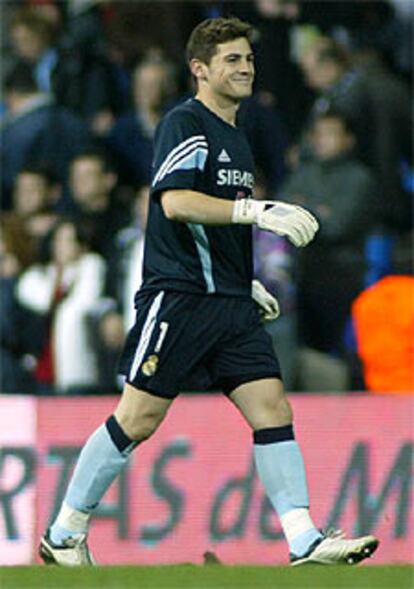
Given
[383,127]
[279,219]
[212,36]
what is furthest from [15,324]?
[279,219]

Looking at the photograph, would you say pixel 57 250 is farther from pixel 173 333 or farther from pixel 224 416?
pixel 173 333

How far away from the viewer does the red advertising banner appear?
1045 cm

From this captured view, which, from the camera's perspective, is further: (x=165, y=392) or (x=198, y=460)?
(x=198, y=460)

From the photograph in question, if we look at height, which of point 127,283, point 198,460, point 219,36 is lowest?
point 198,460

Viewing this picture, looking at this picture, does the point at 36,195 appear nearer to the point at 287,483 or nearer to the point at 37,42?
the point at 37,42

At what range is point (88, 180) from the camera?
42.3 feet

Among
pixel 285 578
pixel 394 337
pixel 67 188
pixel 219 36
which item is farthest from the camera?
pixel 67 188

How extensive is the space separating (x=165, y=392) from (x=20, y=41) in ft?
20.6

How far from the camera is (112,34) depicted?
13703 mm

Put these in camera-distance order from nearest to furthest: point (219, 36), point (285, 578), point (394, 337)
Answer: point (285, 578)
point (219, 36)
point (394, 337)

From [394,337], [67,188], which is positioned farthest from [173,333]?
[67,188]

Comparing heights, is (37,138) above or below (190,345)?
above

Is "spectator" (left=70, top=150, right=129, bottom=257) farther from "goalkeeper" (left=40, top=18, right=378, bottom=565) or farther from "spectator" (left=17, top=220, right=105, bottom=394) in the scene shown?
"goalkeeper" (left=40, top=18, right=378, bottom=565)

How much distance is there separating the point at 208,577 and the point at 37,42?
284 inches
